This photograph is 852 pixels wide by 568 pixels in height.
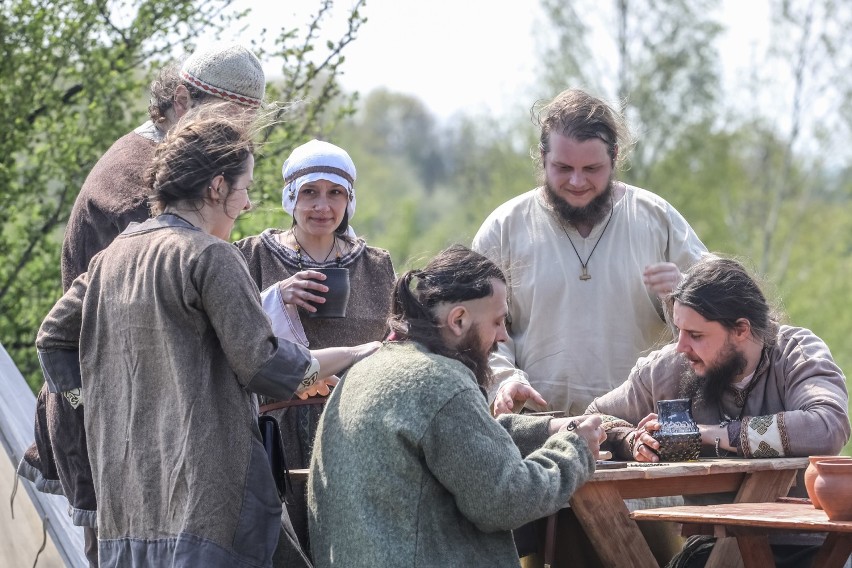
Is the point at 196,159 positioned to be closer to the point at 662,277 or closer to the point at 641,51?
the point at 662,277

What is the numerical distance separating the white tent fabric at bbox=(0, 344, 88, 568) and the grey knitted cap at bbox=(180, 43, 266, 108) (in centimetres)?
153

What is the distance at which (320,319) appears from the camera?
12.6ft

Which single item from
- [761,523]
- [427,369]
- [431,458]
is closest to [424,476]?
[431,458]

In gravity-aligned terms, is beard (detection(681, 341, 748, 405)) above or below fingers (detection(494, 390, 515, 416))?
above

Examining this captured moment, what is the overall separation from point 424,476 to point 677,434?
1.02 meters

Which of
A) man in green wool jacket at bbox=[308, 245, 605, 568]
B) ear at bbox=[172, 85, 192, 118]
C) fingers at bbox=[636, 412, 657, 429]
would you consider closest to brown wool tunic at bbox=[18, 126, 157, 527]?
ear at bbox=[172, 85, 192, 118]

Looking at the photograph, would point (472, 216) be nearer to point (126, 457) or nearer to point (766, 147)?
point (766, 147)

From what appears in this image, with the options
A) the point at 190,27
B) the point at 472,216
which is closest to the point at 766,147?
the point at 472,216

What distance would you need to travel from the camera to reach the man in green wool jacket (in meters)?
2.74

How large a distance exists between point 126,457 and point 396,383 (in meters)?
0.65

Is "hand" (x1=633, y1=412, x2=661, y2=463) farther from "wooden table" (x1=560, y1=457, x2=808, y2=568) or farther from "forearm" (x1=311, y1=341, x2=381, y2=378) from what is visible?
"forearm" (x1=311, y1=341, x2=381, y2=378)

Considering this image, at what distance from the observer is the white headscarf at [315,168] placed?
154 inches

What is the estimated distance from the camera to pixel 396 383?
9.21ft

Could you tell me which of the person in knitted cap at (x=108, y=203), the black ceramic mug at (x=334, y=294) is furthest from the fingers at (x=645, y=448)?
the person in knitted cap at (x=108, y=203)
